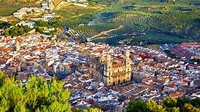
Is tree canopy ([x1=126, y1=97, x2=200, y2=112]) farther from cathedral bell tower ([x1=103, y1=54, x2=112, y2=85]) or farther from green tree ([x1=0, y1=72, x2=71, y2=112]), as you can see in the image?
cathedral bell tower ([x1=103, y1=54, x2=112, y2=85])

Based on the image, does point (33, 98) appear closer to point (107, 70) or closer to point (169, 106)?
point (169, 106)

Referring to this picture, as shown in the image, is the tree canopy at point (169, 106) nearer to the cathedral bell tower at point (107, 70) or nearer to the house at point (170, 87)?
the house at point (170, 87)

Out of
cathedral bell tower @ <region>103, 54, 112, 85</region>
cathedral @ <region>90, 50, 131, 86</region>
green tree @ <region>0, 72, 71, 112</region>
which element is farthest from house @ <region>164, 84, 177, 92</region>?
green tree @ <region>0, 72, 71, 112</region>

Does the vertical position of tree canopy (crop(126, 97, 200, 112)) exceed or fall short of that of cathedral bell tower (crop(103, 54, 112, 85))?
it exceeds it

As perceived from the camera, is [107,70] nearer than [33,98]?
No

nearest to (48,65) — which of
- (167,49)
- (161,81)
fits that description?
(161,81)

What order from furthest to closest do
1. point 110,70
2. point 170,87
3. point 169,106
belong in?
1. point 110,70
2. point 170,87
3. point 169,106

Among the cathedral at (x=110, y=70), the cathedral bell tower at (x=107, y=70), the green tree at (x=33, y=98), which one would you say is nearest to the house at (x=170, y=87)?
the cathedral at (x=110, y=70)

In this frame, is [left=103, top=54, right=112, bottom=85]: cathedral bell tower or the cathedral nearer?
[left=103, top=54, right=112, bottom=85]: cathedral bell tower

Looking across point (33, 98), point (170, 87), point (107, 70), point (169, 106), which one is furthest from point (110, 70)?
point (33, 98)

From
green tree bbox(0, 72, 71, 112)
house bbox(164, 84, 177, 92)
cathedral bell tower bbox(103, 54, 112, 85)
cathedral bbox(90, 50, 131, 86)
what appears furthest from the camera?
cathedral bbox(90, 50, 131, 86)
